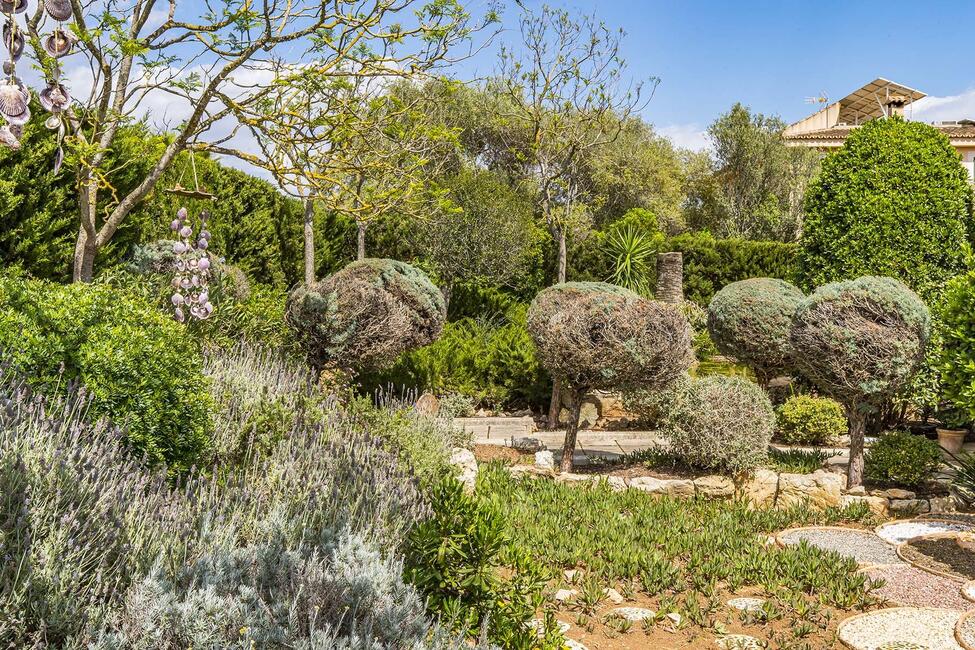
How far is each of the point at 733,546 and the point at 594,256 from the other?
10.2m

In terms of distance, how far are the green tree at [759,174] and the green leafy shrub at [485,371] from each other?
56.4ft

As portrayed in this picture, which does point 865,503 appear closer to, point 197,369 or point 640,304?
point 640,304

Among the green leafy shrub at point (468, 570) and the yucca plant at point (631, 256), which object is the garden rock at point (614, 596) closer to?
the green leafy shrub at point (468, 570)

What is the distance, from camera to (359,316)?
8.02 m

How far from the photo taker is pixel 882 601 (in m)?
4.29

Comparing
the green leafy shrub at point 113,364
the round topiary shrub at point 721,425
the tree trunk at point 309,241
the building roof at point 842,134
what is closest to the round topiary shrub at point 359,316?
the tree trunk at point 309,241

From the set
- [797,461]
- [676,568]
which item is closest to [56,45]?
[676,568]

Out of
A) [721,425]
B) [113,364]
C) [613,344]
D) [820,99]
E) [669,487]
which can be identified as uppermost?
[820,99]

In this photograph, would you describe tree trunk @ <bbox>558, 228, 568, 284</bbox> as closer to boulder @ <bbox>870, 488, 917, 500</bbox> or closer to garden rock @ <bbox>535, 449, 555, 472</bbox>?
garden rock @ <bbox>535, 449, 555, 472</bbox>

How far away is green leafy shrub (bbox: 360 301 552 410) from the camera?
9.84 meters

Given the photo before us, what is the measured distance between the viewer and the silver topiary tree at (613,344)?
6.75m

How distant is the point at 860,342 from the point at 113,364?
5.62m

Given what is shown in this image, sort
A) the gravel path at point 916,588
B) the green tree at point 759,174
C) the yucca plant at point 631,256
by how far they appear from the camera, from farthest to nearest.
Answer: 1. the green tree at point 759,174
2. the yucca plant at point 631,256
3. the gravel path at point 916,588

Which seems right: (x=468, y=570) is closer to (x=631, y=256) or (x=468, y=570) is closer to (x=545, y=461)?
(x=545, y=461)
